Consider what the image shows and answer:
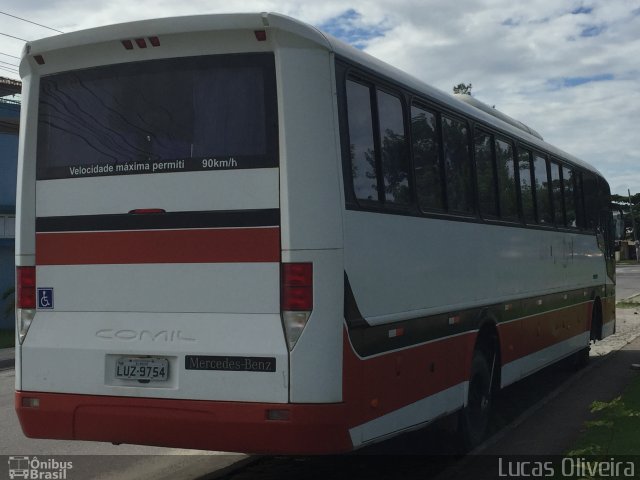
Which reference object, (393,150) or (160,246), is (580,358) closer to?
(393,150)

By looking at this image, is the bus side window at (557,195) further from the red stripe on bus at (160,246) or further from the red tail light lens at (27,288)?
the red tail light lens at (27,288)

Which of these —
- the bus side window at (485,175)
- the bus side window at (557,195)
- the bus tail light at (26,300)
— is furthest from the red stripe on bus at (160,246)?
the bus side window at (557,195)

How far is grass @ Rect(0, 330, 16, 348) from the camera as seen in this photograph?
18156 millimetres

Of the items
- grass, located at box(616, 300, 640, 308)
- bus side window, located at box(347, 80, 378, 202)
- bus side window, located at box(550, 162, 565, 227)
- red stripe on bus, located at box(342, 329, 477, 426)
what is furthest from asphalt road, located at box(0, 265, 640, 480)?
grass, located at box(616, 300, 640, 308)

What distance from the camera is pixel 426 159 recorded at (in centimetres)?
735

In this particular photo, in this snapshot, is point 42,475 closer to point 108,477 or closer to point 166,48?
point 108,477

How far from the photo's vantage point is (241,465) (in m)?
7.59

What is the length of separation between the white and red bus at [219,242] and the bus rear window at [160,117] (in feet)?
0.04

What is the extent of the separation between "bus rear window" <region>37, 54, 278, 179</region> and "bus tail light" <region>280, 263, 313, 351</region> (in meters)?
0.72

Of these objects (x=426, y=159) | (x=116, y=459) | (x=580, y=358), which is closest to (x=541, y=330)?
(x=580, y=358)

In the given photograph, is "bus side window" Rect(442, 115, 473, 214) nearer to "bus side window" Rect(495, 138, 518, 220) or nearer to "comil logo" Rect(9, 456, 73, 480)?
"bus side window" Rect(495, 138, 518, 220)

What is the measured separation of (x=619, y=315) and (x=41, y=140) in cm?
2048

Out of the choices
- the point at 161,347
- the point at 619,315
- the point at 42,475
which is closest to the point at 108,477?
the point at 42,475

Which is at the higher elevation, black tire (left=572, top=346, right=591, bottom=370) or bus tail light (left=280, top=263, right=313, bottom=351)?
bus tail light (left=280, top=263, right=313, bottom=351)
